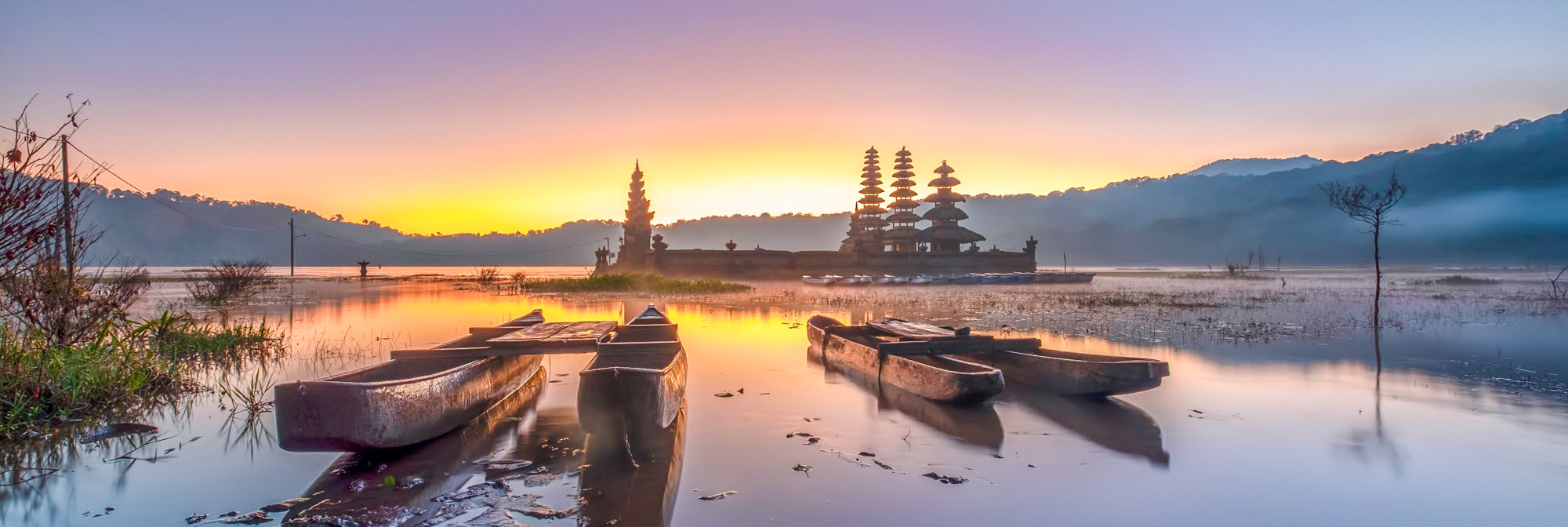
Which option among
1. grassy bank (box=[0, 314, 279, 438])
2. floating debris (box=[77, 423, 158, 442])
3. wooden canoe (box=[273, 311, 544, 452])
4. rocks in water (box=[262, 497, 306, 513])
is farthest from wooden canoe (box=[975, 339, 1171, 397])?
grassy bank (box=[0, 314, 279, 438])

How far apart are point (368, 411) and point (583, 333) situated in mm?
4406

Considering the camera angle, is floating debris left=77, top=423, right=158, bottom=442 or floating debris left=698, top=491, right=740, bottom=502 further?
floating debris left=77, top=423, right=158, bottom=442

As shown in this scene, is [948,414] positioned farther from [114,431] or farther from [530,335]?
[114,431]

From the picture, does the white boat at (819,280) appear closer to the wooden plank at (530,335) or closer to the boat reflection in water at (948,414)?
the wooden plank at (530,335)

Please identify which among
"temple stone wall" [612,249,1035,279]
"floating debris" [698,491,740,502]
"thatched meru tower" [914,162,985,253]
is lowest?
"floating debris" [698,491,740,502]

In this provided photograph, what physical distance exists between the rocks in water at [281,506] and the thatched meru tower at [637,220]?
2092 inches

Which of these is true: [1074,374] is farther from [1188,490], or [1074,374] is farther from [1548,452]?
[1548,452]

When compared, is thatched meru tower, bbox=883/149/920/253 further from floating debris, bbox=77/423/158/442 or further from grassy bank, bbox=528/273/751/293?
floating debris, bbox=77/423/158/442

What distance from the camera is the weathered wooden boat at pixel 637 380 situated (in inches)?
211

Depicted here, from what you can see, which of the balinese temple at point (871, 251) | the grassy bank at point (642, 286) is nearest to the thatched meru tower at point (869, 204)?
the balinese temple at point (871, 251)

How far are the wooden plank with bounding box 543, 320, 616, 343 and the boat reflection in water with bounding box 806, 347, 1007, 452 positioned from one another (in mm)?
3529

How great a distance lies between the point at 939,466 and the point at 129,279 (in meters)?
12.7

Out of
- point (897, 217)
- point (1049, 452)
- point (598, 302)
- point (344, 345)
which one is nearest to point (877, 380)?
point (1049, 452)

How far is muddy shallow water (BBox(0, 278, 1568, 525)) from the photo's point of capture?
4797 millimetres
